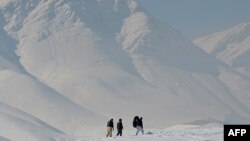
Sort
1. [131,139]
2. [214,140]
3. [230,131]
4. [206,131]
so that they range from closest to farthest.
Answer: [230,131], [214,140], [131,139], [206,131]

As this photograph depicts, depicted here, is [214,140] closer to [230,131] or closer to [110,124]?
[110,124]

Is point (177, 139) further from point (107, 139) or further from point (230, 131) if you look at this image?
point (230, 131)

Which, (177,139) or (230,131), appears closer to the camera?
(230,131)

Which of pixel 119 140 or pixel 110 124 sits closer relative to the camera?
pixel 119 140

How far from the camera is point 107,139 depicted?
62312 millimetres

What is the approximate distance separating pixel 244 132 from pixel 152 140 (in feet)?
74.6

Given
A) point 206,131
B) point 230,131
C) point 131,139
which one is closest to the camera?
point 230,131

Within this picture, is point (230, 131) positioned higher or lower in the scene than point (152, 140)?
lower

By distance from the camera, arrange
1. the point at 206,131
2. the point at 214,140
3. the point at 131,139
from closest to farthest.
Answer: the point at 214,140 → the point at 131,139 → the point at 206,131

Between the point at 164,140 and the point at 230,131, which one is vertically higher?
the point at 164,140

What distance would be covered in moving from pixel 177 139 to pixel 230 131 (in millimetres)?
21819

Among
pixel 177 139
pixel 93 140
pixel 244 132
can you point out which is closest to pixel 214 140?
pixel 177 139

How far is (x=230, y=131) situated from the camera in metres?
35.9

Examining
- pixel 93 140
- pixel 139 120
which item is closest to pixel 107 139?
pixel 93 140
